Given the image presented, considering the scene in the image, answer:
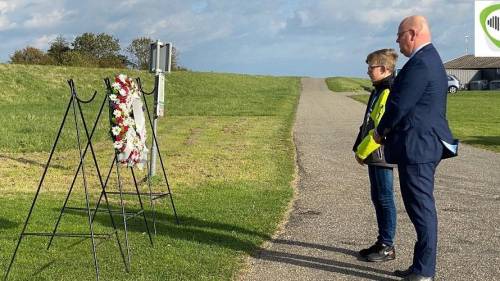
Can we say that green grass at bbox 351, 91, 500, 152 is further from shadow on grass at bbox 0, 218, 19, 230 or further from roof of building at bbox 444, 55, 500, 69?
roof of building at bbox 444, 55, 500, 69

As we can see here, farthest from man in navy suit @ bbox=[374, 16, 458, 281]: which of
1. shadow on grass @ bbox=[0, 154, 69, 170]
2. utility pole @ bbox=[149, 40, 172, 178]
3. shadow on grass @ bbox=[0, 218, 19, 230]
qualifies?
shadow on grass @ bbox=[0, 154, 69, 170]

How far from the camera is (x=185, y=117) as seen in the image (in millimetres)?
26938

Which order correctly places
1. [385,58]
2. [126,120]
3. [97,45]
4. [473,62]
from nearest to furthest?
[385,58], [126,120], [473,62], [97,45]

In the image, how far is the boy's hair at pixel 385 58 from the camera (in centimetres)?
553

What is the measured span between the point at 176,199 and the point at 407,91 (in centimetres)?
493

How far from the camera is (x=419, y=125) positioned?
15.7 ft

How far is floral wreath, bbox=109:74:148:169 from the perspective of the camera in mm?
5613

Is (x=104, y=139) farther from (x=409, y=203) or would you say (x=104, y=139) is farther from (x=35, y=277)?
(x=409, y=203)

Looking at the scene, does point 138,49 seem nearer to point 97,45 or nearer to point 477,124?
point 97,45

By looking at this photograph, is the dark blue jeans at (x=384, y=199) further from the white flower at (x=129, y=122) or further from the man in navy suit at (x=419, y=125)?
the white flower at (x=129, y=122)

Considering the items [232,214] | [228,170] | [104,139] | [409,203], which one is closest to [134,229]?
[232,214]

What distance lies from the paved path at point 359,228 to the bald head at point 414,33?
6.48ft

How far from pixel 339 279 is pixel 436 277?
32.8 inches

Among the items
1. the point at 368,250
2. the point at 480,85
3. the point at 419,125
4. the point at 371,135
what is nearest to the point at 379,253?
the point at 368,250
